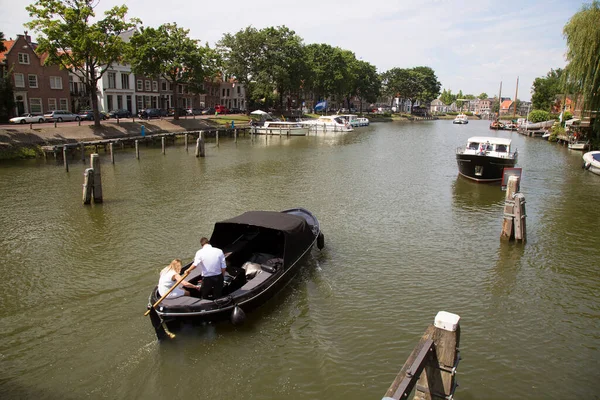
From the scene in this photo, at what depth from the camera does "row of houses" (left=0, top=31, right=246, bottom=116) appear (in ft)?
183

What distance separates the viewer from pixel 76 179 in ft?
102

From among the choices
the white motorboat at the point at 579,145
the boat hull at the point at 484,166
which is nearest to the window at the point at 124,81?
the boat hull at the point at 484,166

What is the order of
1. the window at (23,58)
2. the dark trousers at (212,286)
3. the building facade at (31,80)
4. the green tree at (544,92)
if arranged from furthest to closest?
the green tree at (544,92), the window at (23,58), the building facade at (31,80), the dark trousers at (212,286)

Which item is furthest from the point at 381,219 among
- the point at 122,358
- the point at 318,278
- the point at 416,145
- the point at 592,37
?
the point at 416,145

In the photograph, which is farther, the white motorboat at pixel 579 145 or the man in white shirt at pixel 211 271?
the white motorboat at pixel 579 145

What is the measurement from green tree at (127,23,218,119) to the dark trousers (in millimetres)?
52501

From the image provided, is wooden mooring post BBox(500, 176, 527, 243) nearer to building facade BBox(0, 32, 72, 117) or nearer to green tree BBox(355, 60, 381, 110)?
building facade BBox(0, 32, 72, 117)

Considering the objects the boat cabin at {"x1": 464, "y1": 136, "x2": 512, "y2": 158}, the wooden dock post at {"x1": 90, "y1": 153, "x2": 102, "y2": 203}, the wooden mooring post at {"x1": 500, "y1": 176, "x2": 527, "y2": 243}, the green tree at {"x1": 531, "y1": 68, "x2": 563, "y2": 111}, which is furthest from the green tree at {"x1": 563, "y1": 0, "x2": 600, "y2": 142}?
the green tree at {"x1": 531, "y1": 68, "x2": 563, "y2": 111}

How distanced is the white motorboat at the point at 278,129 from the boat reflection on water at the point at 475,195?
1645 inches

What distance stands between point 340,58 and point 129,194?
93.3m

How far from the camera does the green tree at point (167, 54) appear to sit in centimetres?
5834

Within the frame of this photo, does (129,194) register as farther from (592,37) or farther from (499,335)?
(592,37)

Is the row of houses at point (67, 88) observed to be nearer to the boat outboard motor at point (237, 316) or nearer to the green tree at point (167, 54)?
the green tree at point (167, 54)

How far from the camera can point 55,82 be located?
61.0 metres
